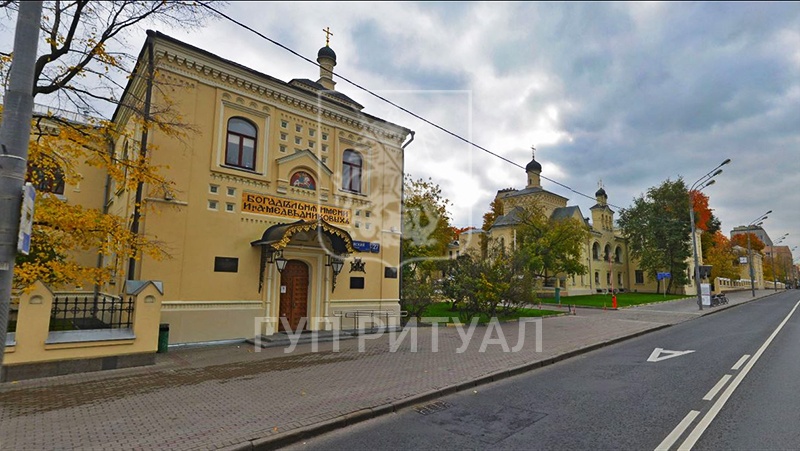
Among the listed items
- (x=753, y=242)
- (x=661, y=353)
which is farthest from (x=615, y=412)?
(x=753, y=242)

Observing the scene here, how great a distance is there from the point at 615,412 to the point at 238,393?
6241mm

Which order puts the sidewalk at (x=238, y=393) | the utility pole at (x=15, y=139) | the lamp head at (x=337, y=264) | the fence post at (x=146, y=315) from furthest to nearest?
the lamp head at (x=337, y=264), the fence post at (x=146, y=315), the sidewalk at (x=238, y=393), the utility pole at (x=15, y=139)

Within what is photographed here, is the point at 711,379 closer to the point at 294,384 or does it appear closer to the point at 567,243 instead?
the point at 294,384

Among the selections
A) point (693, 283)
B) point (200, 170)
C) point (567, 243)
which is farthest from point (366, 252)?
point (693, 283)

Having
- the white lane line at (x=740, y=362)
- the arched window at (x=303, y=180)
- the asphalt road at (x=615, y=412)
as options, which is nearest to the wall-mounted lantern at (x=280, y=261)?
the arched window at (x=303, y=180)

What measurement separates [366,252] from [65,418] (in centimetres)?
1075

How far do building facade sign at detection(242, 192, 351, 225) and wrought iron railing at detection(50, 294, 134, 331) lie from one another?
4.31 metres

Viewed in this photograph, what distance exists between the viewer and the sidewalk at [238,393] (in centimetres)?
519

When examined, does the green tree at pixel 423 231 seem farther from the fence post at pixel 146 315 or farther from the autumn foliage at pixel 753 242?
the autumn foliage at pixel 753 242

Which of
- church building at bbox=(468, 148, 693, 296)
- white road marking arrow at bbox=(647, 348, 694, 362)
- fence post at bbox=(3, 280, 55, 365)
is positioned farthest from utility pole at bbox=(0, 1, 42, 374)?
church building at bbox=(468, 148, 693, 296)

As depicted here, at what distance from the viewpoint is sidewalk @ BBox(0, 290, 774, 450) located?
5191 millimetres

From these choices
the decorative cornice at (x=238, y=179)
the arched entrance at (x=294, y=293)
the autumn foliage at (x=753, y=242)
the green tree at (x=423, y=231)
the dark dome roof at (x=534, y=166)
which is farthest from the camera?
the autumn foliage at (x=753, y=242)

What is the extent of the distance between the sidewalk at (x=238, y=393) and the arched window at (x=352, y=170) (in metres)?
6.60

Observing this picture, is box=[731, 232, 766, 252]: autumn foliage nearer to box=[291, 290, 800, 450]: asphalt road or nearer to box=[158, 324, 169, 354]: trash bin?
box=[291, 290, 800, 450]: asphalt road
